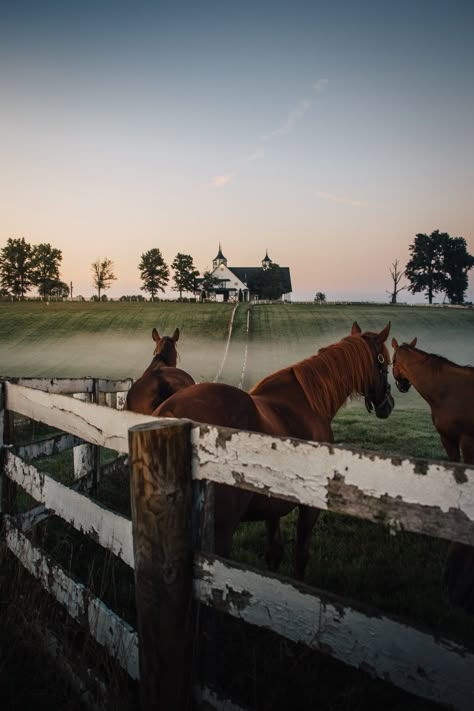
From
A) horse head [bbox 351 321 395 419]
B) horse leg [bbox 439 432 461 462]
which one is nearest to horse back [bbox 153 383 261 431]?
horse head [bbox 351 321 395 419]

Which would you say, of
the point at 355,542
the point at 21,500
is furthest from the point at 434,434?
the point at 21,500

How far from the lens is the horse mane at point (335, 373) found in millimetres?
4531

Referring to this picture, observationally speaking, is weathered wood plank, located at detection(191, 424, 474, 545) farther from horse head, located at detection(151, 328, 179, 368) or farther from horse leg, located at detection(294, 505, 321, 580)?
horse head, located at detection(151, 328, 179, 368)

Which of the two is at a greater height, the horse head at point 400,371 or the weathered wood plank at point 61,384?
the horse head at point 400,371

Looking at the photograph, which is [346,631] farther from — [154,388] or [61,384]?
[61,384]

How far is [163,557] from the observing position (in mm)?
1979

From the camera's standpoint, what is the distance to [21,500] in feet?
21.5

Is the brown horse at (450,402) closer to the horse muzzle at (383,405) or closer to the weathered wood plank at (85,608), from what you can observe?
the horse muzzle at (383,405)

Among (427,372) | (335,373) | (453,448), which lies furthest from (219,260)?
(453,448)

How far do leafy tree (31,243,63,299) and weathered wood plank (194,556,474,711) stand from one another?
362 feet

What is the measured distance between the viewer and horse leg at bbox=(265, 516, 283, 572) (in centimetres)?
434

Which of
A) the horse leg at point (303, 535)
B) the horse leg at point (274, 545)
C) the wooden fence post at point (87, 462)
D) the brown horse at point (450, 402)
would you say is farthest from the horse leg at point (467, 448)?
the wooden fence post at point (87, 462)

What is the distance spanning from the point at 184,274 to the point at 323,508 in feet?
404

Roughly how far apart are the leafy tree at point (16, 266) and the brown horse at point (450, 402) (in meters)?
108
